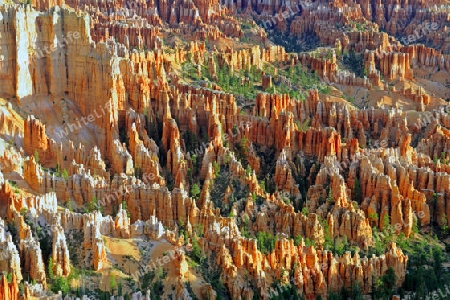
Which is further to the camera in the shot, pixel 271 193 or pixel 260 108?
pixel 260 108

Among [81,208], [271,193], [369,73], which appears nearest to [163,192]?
[81,208]

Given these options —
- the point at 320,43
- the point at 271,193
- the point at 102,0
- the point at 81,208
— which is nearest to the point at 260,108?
the point at 271,193

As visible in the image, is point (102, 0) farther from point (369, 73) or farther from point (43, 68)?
point (43, 68)

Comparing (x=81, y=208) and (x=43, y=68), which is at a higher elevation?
(x=43, y=68)

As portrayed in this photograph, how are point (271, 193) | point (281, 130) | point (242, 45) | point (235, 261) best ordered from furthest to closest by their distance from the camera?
point (242, 45)
point (281, 130)
point (271, 193)
point (235, 261)

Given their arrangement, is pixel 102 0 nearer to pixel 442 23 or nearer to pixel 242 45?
pixel 242 45

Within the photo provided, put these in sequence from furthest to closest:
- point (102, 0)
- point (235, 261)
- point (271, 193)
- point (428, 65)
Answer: point (102, 0) → point (428, 65) → point (271, 193) → point (235, 261)

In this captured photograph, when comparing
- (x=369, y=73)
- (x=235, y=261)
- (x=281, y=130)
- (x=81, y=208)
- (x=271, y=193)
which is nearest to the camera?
(x=235, y=261)

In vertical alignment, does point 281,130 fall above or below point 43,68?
below

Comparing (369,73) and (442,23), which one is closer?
(369,73)
